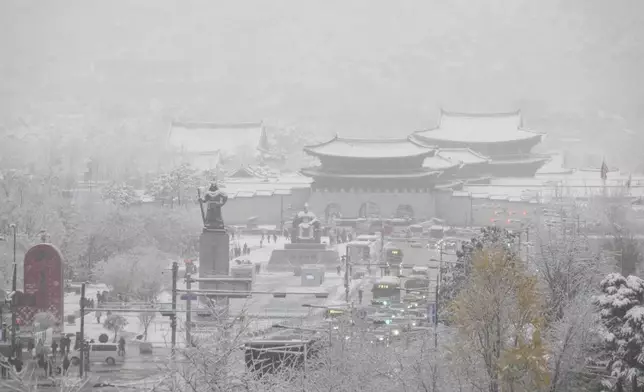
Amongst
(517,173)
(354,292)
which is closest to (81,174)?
(517,173)

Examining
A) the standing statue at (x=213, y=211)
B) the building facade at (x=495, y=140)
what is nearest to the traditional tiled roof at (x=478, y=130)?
the building facade at (x=495, y=140)

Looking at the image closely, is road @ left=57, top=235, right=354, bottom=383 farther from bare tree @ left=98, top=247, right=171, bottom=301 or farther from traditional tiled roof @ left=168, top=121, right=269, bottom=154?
traditional tiled roof @ left=168, top=121, right=269, bottom=154

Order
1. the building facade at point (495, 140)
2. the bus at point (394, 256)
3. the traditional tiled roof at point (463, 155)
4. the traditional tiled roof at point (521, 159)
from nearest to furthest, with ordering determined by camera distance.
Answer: the bus at point (394, 256), the traditional tiled roof at point (463, 155), the traditional tiled roof at point (521, 159), the building facade at point (495, 140)

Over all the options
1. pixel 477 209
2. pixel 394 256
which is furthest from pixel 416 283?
pixel 477 209

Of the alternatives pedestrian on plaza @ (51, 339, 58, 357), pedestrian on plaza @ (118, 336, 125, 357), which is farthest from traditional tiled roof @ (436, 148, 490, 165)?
pedestrian on plaza @ (51, 339, 58, 357)

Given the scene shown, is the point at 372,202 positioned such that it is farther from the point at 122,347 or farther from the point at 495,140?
the point at 122,347

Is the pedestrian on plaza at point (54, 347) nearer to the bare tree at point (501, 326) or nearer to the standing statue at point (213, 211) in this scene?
the standing statue at point (213, 211)
